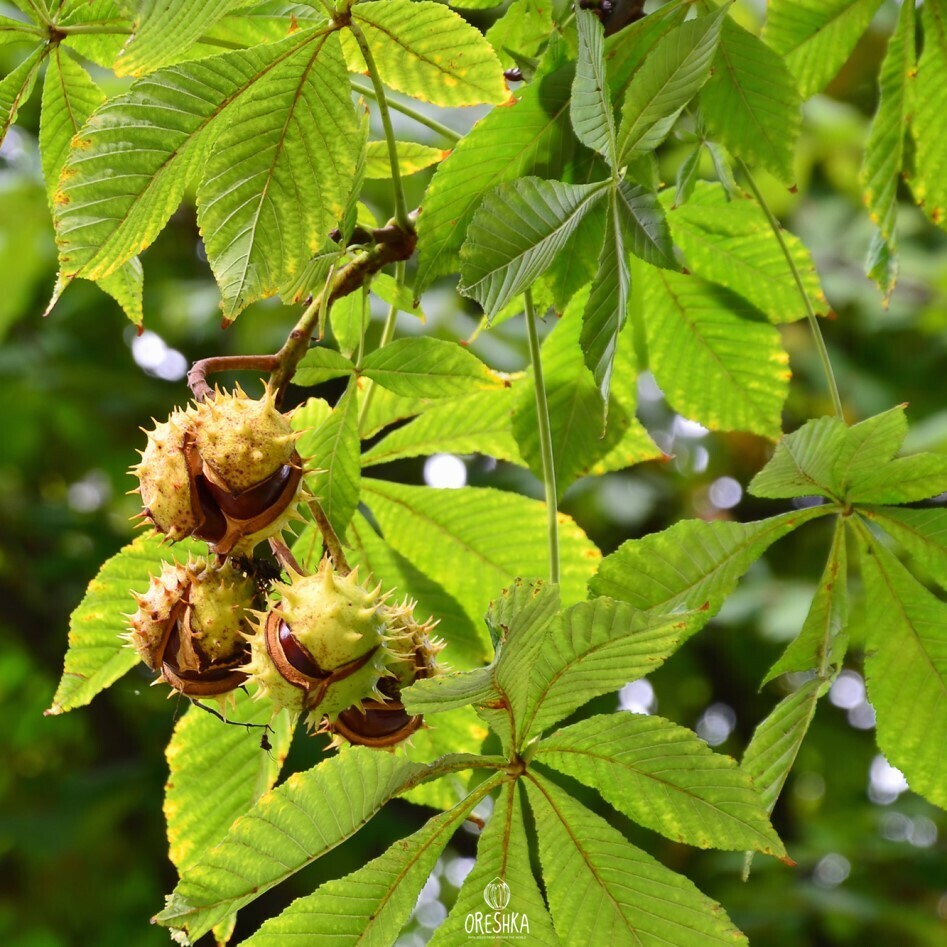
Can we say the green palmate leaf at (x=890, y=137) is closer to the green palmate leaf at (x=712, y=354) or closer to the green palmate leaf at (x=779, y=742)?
the green palmate leaf at (x=712, y=354)

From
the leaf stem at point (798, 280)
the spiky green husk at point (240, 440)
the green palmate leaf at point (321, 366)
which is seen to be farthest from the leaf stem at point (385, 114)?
the leaf stem at point (798, 280)

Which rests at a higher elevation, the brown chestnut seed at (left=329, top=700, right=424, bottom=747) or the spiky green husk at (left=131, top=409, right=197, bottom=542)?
the spiky green husk at (left=131, top=409, right=197, bottom=542)

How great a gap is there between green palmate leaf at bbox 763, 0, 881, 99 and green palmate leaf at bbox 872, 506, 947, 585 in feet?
1.96

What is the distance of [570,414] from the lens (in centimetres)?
118

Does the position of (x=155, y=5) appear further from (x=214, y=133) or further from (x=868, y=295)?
(x=868, y=295)

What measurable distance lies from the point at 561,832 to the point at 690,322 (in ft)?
2.12

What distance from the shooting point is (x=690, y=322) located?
50.6 inches

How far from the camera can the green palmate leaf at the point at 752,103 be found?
3.61ft

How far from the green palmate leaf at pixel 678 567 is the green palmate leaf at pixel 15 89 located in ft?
2.04

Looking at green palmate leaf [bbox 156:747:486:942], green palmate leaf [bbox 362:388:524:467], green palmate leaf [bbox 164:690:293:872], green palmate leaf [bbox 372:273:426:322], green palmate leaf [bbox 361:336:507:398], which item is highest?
green palmate leaf [bbox 372:273:426:322]

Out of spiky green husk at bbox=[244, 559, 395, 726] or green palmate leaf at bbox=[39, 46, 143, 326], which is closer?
spiky green husk at bbox=[244, 559, 395, 726]

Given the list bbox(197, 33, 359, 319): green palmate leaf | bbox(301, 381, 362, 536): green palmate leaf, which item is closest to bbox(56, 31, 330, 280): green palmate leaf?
bbox(197, 33, 359, 319): green palmate leaf

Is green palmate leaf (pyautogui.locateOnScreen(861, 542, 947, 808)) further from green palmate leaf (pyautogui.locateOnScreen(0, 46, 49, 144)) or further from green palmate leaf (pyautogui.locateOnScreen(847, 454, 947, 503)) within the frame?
green palmate leaf (pyautogui.locateOnScreen(0, 46, 49, 144))

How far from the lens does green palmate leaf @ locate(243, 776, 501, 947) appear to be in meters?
0.76
